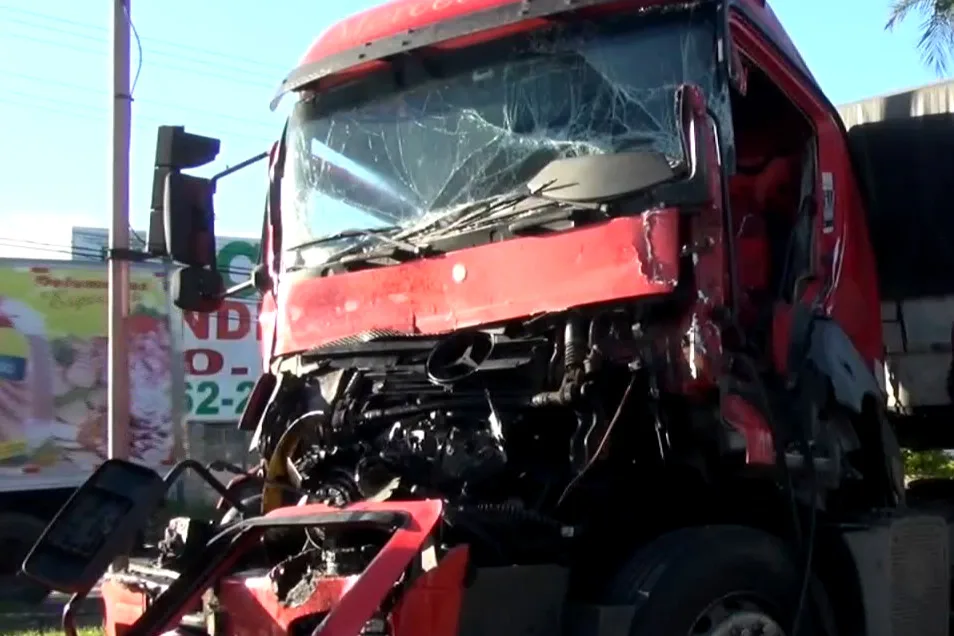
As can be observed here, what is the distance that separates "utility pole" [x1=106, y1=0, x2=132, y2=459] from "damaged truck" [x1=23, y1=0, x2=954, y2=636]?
6.78 ft

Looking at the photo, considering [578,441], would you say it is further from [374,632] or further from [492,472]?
[374,632]

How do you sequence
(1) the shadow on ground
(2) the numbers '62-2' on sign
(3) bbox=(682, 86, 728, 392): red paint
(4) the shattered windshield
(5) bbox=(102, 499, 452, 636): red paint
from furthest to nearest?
(2) the numbers '62-2' on sign, (1) the shadow on ground, (4) the shattered windshield, (3) bbox=(682, 86, 728, 392): red paint, (5) bbox=(102, 499, 452, 636): red paint

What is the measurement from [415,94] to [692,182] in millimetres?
1614

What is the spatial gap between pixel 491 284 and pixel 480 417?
1.77 ft

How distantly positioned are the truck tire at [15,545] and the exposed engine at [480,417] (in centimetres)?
864

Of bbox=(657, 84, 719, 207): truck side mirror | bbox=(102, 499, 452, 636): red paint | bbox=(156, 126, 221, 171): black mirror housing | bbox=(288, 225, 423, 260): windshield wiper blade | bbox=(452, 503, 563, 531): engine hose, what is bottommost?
bbox=(102, 499, 452, 636): red paint

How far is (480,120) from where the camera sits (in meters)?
5.71

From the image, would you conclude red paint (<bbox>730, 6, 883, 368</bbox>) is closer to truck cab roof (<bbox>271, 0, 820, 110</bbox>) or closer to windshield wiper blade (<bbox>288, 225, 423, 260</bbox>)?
truck cab roof (<bbox>271, 0, 820, 110</bbox>)

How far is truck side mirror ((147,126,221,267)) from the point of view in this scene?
6.09 m

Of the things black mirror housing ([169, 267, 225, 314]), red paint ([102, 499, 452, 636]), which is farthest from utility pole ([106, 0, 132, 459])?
red paint ([102, 499, 452, 636])

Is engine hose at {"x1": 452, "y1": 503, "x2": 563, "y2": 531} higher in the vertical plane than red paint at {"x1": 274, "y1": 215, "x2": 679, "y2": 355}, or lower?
lower

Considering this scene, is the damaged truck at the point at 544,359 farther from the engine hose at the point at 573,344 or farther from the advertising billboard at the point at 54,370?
the advertising billboard at the point at 54,370

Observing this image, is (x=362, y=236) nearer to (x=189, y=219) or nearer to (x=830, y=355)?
(x=189, y=219)

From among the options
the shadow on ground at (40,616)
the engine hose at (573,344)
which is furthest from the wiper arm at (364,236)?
the shadow on ground at (40,616)
